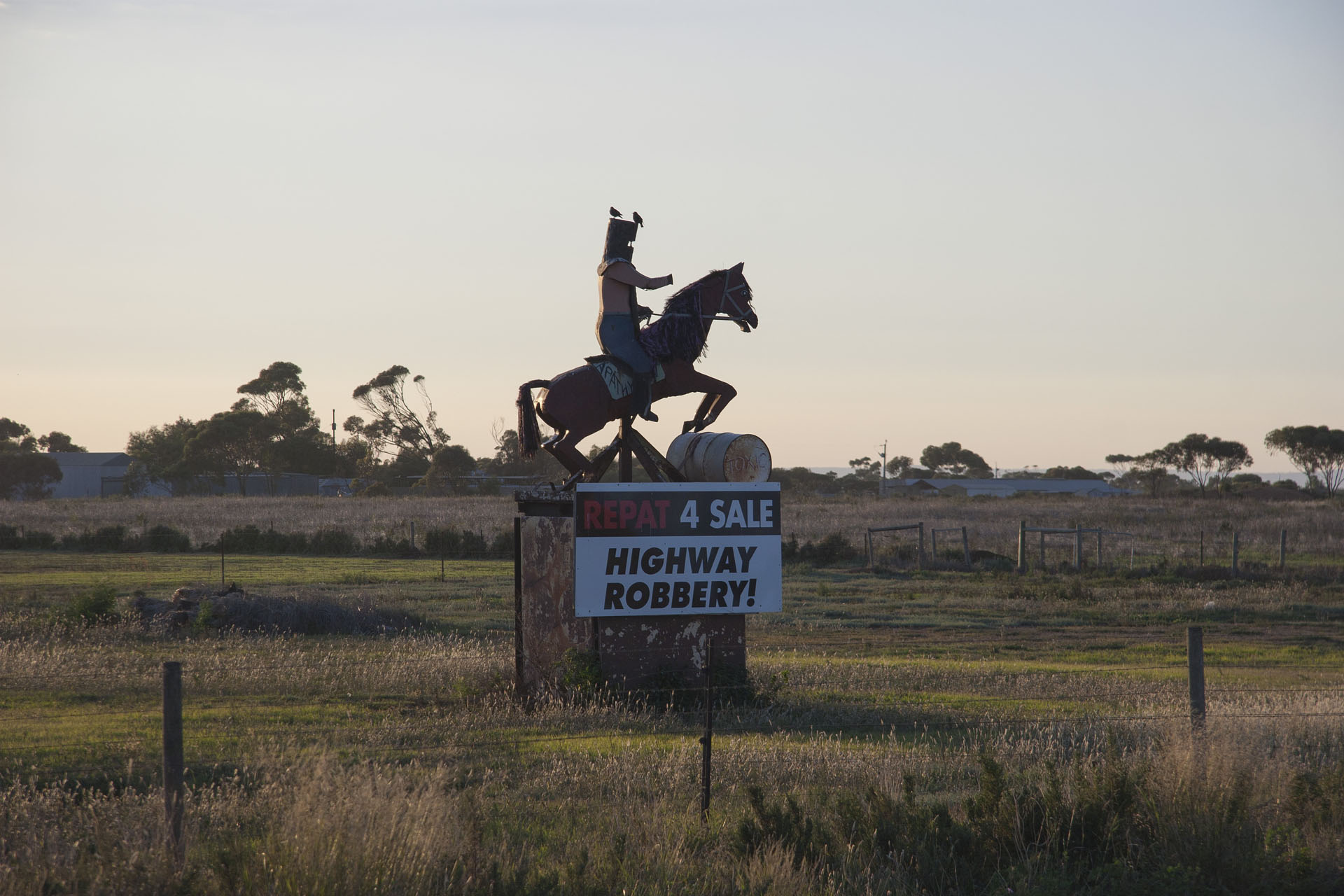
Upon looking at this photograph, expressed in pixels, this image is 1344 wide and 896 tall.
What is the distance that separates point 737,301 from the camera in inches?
574

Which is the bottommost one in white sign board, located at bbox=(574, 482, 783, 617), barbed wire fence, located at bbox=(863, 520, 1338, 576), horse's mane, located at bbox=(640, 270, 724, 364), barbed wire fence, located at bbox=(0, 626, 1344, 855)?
barbed wire fence, located at bbox=(0, 626, 1344, 855)

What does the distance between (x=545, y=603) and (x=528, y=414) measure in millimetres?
2417

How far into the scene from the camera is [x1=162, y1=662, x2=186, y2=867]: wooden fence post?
22.2 feet

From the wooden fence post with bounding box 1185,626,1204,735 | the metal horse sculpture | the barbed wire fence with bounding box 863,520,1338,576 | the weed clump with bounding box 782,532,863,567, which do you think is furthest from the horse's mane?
the weed clump with bounding box 782,532,863,567

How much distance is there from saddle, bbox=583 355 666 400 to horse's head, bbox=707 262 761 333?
1.40 m

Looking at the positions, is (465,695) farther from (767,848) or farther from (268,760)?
(767,848)

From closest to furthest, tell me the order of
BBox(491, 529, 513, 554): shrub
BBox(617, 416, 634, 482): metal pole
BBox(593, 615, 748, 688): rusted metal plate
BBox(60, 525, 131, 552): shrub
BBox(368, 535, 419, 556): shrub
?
BBox(593, 615, 748, 688): rusted metal plate, BBox(617, 416, 634, 482): metal pole, BBox(491, 529, 513, 554): shrub, BBox(368, 535, 419, 556): shrub, BBox(60, 525, 131, 552): shrub

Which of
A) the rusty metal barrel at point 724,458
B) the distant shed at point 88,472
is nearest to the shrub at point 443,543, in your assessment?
the rusty metal barrel at point 724,458

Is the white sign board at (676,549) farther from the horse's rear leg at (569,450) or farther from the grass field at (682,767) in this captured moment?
the grass field at (682,767)

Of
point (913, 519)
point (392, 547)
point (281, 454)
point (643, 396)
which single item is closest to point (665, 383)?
point (643, 396)

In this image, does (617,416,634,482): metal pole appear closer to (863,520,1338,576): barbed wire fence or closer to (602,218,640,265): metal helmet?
(602,218,640,265): metal helmet

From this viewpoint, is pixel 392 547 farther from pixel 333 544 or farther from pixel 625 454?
pixel 625 454

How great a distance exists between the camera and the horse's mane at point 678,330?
1429 cm

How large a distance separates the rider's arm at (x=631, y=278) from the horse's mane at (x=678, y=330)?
456 mm
